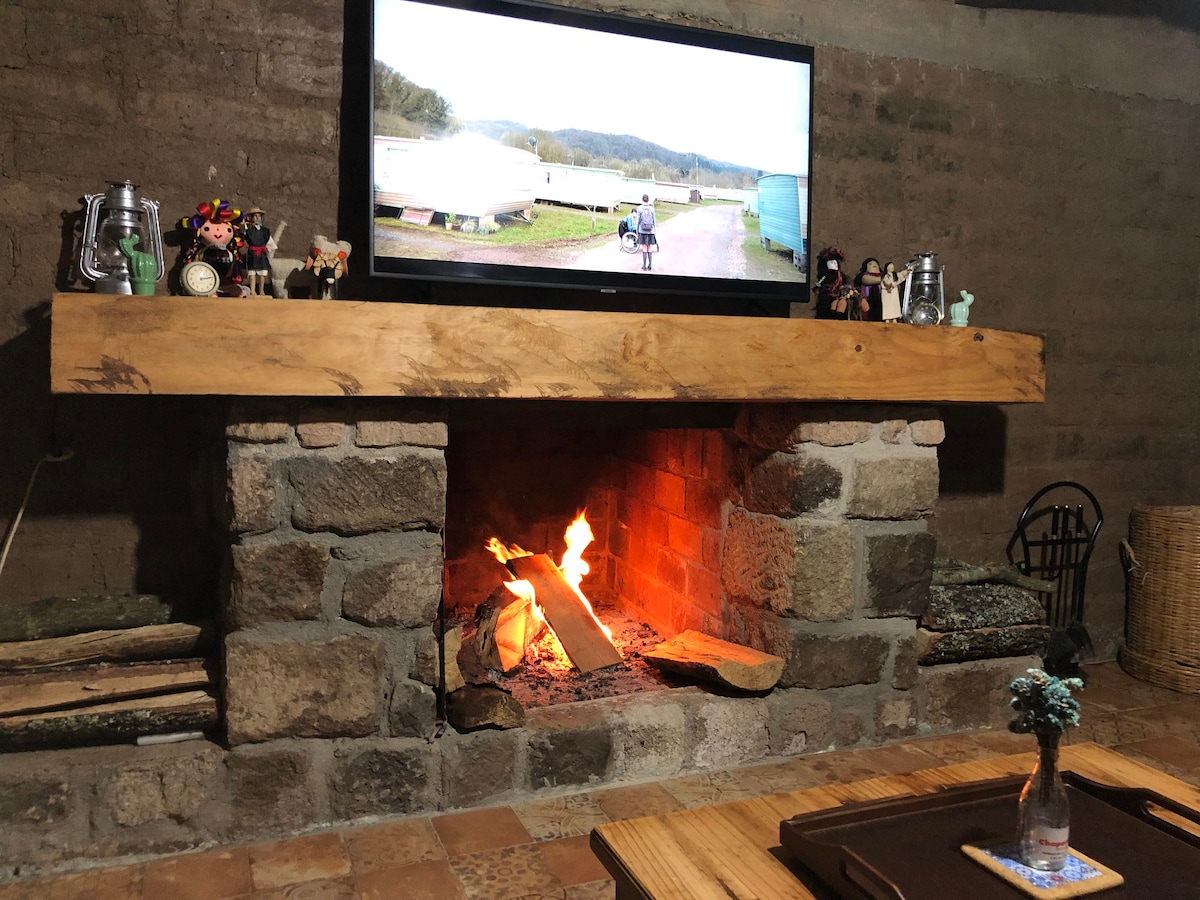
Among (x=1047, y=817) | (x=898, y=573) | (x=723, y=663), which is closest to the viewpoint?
(x=1047, y=817)

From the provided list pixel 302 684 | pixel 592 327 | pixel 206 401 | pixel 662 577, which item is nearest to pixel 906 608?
pixel 662 577

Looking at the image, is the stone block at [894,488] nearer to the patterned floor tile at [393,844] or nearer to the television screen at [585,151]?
the television screen at [585,151]

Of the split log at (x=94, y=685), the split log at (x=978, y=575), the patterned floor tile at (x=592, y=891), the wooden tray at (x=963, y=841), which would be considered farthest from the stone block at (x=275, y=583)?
the split log at (x=978, y=575)

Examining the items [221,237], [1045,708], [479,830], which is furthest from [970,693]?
[221,237]

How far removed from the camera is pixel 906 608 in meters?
2.53

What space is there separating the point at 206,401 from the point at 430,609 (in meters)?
0.77

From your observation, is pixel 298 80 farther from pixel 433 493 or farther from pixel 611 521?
pixel 611 521

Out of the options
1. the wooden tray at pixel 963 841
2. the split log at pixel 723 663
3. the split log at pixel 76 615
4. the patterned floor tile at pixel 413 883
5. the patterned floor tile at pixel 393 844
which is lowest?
the patterned floor tile at pixel 413 883

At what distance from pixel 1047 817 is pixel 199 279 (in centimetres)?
191

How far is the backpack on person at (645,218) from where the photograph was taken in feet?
8.25

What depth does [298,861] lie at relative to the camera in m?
1.92

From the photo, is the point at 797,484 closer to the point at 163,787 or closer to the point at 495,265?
the point at 495,265

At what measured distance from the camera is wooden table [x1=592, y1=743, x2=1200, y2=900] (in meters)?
1.25

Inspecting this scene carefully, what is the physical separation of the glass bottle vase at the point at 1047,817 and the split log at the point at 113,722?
5.34 ft
